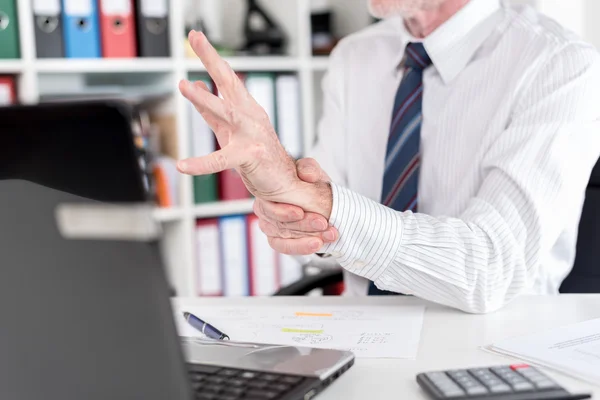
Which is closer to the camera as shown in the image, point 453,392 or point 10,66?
point 453,392

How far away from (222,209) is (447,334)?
1.65 meters

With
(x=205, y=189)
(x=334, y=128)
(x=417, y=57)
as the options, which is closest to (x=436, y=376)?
(x=417, y=57)

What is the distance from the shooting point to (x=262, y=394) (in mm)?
646

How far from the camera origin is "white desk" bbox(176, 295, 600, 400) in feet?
2.49

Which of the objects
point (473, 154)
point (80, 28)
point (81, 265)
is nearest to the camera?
point (81, 265)

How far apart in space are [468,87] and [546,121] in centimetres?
24

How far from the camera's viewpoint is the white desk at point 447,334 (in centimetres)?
76

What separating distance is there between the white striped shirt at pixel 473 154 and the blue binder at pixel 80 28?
2.87 ft

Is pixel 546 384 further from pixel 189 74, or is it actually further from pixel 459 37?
pixel 189 74

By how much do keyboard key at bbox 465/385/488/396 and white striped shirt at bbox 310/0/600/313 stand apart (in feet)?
1.27

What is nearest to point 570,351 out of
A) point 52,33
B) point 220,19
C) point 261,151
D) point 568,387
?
point 568,387

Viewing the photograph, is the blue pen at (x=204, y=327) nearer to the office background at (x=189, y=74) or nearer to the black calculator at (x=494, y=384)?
the black calculator at (x=494, y=384)

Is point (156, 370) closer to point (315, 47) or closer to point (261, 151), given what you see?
point (261, 151)

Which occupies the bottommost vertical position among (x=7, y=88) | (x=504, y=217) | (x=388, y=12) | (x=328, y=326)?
(x=328, y=326)
